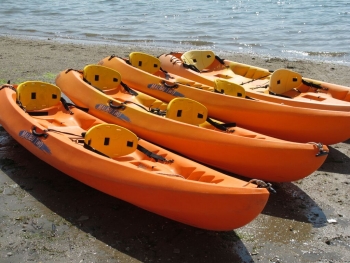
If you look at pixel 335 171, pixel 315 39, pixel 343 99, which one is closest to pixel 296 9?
pixel 315 39

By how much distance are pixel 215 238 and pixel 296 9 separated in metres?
13.9

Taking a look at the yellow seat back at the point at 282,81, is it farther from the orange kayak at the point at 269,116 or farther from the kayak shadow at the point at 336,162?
the kayak shadow at the point at 336,162

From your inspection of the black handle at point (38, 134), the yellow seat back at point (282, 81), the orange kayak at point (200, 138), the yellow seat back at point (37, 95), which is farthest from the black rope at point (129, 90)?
the yellow seat back at point (282, 81)

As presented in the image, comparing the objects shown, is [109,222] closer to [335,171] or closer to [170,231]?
[170,231]

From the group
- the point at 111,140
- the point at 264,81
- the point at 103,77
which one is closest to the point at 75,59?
the point at 103,77

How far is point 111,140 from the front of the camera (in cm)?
397

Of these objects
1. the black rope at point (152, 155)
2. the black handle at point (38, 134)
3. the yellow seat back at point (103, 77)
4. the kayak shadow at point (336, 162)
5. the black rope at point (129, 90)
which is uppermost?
the yellow seat back at point (103, 77)

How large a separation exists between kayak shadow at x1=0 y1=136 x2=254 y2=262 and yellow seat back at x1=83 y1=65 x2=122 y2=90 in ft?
5.97

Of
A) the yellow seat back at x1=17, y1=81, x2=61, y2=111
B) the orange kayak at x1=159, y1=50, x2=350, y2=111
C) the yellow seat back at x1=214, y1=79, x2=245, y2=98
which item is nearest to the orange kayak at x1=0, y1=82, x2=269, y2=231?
the yellow seat back at x1=17, y1=81, x2=61, y2=111

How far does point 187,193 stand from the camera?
10.6 feet

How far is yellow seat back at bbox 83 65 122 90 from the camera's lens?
5.70 meters

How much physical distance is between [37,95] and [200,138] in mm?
1866

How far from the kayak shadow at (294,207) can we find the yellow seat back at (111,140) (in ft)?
4.29

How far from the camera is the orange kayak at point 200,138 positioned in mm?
4078
